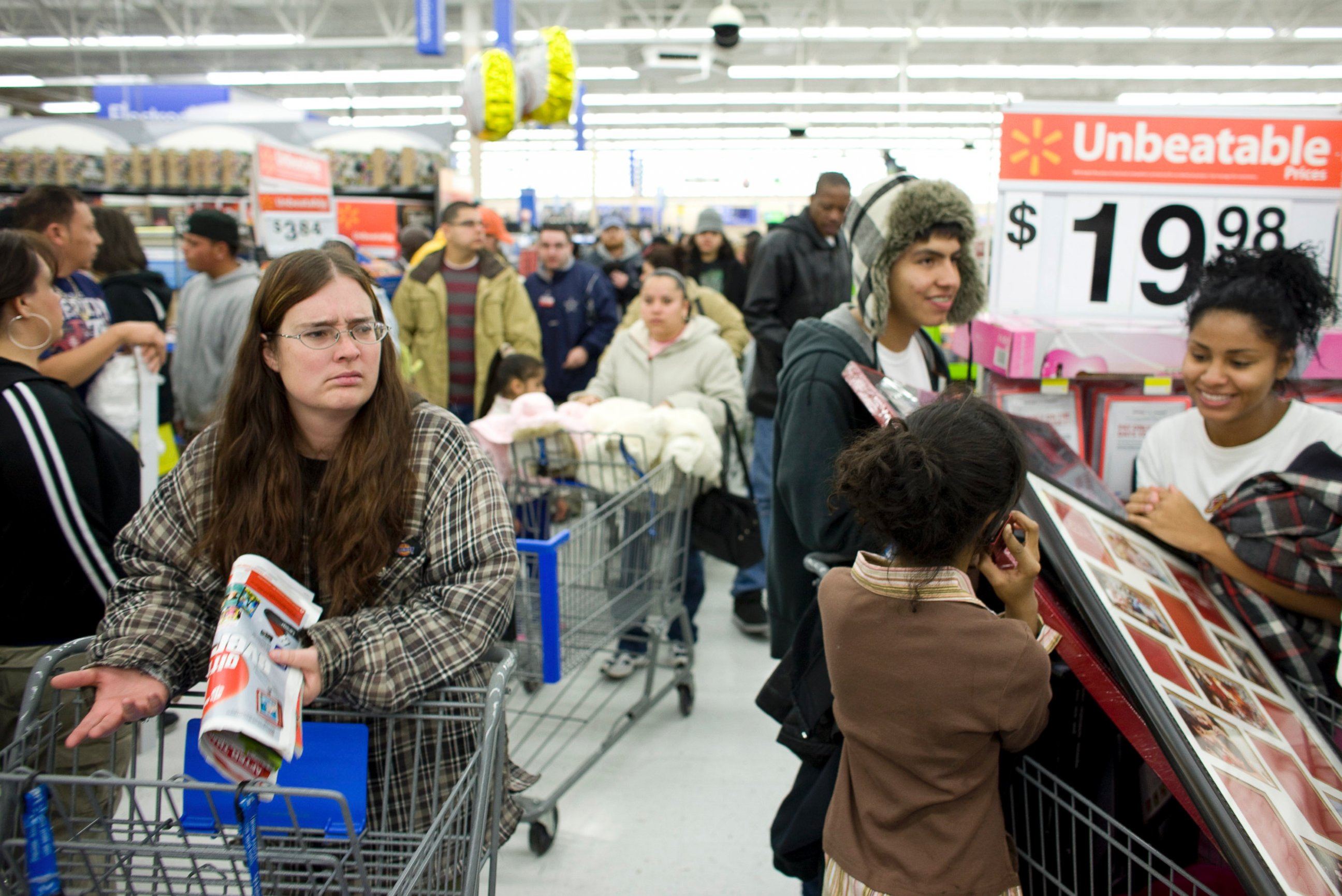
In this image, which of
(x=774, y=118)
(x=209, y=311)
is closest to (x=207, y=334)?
(x=209, y=311)

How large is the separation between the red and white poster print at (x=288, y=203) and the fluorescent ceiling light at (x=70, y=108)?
1983 cm

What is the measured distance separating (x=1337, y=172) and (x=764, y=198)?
25.5 m

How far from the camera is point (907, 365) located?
2.11 metres

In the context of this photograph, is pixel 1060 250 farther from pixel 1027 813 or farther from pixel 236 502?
pixel 236 502

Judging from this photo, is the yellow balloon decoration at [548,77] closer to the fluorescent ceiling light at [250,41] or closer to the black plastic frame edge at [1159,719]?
the black plastic frame edge at [1159,719]

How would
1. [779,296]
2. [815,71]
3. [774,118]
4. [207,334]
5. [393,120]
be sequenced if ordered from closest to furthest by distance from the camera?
[207,334]
[779,296]
[815,71]
[774,118]
[393,120]

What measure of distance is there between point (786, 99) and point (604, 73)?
5.17m

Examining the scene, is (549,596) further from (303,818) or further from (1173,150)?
(1173,150)

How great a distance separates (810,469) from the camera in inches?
69.7

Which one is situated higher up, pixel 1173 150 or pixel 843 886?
pixel 1173 150

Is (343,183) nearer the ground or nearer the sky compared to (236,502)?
nearer the sky

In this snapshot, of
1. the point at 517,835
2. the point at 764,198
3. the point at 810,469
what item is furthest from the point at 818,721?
the point at 764,198

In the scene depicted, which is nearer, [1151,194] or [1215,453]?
[1215,453]

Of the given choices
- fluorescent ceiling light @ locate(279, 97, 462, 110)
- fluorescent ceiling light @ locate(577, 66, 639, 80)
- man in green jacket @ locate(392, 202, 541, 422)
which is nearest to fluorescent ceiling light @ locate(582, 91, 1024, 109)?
fluorescent ceiling light @ locate(577, 66, 639, 80)
